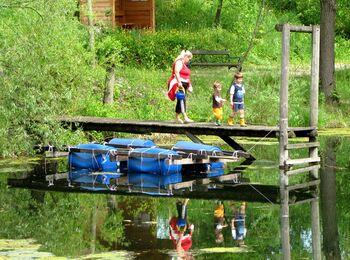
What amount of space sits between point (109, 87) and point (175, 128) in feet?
17.0

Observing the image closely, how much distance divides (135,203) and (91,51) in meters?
11.7

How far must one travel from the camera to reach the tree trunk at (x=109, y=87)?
29.6m

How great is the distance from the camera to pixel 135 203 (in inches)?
752

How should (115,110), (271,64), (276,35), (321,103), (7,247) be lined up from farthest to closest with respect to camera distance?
(276,35) < (271,64) < (321,103) < (115,110) < (7,247)

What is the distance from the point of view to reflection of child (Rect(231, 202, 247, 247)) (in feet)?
52.1

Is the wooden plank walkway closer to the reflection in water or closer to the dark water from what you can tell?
the dark water

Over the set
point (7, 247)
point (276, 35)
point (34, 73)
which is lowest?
point (7, 247)

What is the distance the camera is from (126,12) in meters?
47.7

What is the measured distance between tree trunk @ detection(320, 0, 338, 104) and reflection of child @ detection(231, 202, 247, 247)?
16.6 meters

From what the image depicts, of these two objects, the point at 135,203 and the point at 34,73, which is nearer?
the point at 135,203

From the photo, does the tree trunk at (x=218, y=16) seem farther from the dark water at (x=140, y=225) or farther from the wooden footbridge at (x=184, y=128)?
the dark water at (x=140, y=225)

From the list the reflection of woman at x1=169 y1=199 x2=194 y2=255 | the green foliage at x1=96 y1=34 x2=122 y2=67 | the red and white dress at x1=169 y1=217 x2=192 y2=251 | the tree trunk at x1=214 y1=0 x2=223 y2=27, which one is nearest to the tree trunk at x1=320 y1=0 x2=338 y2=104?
the green foliage at x1=96 y1=34 x2=122 y2=67

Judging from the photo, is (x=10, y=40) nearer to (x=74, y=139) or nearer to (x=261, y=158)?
(x=74, y=139)

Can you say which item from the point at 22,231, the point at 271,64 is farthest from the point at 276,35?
the point at 22,231
